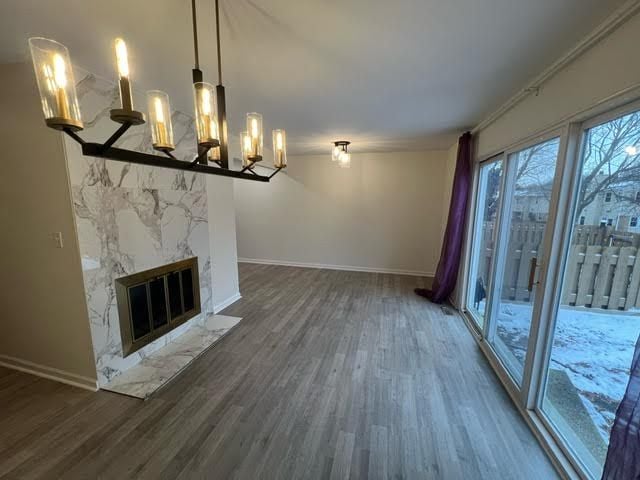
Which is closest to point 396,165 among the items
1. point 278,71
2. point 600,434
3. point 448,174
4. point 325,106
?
point 448,174

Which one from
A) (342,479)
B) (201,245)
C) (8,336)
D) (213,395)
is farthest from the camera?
(201,245)

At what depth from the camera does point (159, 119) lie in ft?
3.89

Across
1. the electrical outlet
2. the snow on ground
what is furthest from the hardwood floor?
the electrical outlet

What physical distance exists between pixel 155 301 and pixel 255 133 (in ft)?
6.90

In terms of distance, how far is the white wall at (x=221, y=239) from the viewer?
11.3 feet

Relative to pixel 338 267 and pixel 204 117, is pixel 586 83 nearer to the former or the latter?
pixel 204 117

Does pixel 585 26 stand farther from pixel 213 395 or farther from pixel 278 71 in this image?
pixel 213 395

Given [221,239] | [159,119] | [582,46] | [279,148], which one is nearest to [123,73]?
[159,119]

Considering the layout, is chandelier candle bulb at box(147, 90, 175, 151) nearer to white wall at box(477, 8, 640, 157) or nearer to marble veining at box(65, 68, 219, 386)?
marble veining at box(65, 68, 219, 386)

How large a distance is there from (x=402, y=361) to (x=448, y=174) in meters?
3.48

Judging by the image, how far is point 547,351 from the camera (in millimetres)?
1831

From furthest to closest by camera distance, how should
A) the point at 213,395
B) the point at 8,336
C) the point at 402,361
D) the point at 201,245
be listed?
1. the point at 201,245
2. the point at 402,361
3. the point at 8,336
4. the point at 213,395

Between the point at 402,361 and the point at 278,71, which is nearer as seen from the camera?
the point at 278,71

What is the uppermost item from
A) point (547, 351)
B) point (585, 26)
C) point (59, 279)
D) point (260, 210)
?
point (585, 26)
